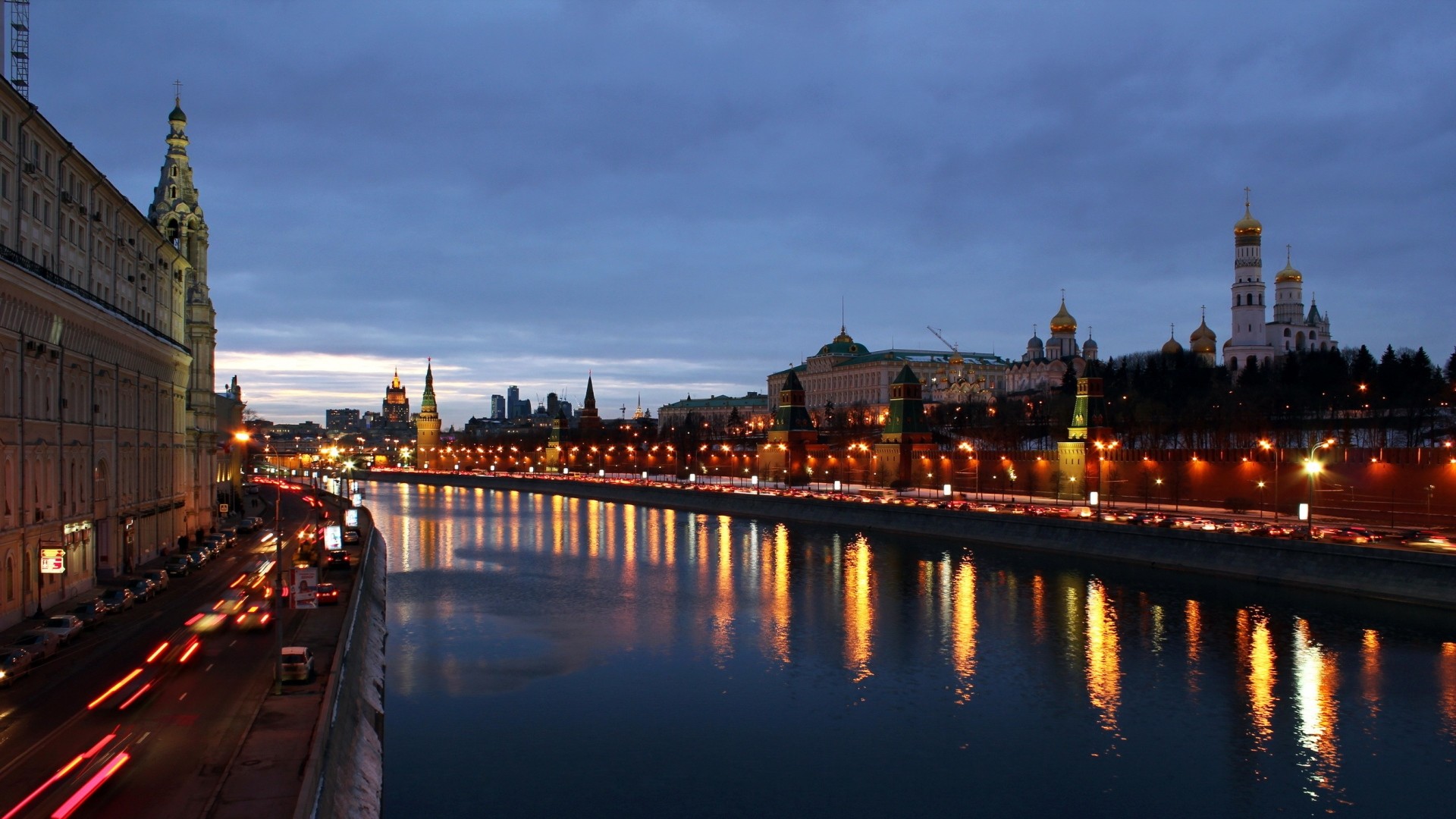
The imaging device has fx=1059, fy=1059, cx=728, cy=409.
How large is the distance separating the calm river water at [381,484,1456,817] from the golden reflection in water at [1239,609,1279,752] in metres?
0.10

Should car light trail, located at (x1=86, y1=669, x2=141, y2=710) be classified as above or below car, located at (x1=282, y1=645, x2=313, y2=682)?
below

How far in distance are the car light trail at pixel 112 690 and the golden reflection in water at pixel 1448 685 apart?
2629 centimetres

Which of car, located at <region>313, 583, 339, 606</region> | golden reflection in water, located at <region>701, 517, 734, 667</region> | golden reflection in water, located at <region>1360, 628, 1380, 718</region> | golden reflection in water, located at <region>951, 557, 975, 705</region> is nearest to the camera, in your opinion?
golden reflection in water, located at <region>1360, 628, 1380, 718</region>

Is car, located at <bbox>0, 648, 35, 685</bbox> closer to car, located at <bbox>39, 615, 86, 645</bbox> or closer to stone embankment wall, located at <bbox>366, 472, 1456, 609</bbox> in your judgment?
car, located at <bbox>39, 615, 86, 645</bbox>

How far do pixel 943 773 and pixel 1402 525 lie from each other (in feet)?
121

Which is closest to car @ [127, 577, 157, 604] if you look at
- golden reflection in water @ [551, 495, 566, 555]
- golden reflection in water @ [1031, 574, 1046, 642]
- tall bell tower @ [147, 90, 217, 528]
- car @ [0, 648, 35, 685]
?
car @ [0, 648, 35, 685]

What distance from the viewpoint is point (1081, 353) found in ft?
570

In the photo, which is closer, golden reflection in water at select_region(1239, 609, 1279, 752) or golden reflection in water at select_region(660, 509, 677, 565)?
golden reflection in water at select_region(1239, 609, 1279, 752)

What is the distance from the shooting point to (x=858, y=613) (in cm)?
3625

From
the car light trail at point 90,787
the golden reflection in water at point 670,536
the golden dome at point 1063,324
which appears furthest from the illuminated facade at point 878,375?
the car light trail at point 90,787

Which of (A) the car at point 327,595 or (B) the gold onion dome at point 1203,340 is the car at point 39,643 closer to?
(A) the car at point 327,595

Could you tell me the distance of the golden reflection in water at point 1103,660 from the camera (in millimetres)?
24234

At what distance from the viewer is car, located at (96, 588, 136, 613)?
2705cm

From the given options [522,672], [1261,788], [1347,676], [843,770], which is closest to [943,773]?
[843,770]
